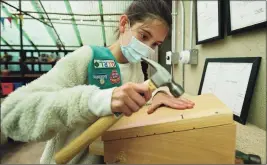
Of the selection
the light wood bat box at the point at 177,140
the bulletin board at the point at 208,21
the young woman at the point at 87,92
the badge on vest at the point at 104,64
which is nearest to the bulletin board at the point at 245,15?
the bulletin board at the point at 208,21

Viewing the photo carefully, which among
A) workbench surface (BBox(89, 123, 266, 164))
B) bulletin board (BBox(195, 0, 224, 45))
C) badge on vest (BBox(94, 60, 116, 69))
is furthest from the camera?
bulletin board (BBox(195, 0, 224, 45))

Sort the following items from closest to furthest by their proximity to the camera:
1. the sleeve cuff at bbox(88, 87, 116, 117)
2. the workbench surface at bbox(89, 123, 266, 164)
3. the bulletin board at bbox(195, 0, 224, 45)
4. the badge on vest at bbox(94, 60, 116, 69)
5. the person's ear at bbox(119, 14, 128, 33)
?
1. the sleeve cuff at bbox(88, 87, 116, 117)
2. the workbench surface at bbox(89, 123, 266, 164)
3. the badge on vest at bbox(94, 60, 116, 69)
4. the person's ear at bbox(119, 14, 128, 33)
5. the bulletin board at bbox(195, 0, 224, 45)

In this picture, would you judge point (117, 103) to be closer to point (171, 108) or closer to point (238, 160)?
point (171, 108)

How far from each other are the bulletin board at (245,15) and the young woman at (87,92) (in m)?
0.31

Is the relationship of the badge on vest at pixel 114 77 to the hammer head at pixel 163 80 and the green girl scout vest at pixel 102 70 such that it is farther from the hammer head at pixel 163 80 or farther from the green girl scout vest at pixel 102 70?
the hammer head at pixel 163 80

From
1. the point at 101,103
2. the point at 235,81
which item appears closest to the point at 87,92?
the point at 101,103

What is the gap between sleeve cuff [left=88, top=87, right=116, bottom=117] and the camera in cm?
35

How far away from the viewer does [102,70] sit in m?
0.62

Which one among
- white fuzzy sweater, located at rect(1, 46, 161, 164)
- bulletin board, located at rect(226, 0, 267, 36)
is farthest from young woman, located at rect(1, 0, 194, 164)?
bulletin board, located at rect(226, 0, 267, 36)

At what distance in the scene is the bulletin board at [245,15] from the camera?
2.06 ft

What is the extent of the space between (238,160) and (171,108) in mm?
205

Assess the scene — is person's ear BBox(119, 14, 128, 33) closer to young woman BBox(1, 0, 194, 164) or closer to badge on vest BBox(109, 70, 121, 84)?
young woman BBox(1, 0, 194, 164)

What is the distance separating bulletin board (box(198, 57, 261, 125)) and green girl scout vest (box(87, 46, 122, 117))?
0.51 m

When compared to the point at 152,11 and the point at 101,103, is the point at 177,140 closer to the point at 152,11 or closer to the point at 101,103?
the point at 101,103
